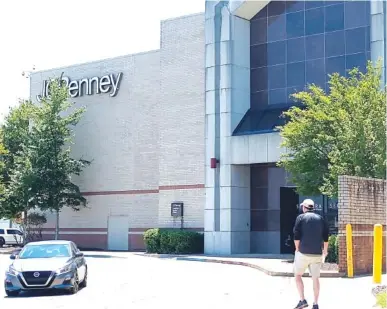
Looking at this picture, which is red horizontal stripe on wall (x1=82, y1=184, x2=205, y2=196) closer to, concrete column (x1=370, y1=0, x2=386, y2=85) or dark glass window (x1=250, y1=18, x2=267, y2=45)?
dark glass window (x1=250, y1=18, x2=267, y2=45)

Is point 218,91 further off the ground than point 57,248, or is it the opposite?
point 218,91

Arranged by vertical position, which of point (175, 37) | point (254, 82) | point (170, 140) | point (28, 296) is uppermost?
point (175, 37)

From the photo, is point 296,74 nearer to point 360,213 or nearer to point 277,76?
point 277,76

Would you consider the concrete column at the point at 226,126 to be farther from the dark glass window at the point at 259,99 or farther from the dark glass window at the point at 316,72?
the dark glass window at the point at 316,72

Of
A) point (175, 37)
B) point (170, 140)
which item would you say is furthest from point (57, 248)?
point (175, 37)

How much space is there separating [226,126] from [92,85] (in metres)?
11.4

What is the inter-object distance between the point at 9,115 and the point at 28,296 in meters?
34.2

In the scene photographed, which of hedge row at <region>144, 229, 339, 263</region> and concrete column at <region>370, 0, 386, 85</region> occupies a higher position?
concrete column at <region>370, 0, 386, 85</region>

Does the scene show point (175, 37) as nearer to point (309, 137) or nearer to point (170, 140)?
point (170, 140)

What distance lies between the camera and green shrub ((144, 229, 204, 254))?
32406 millimetres

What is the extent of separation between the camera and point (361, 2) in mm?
30219

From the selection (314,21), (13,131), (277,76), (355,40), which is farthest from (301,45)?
(13,131)

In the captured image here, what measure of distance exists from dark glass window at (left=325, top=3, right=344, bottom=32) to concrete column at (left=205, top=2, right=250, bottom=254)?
415 cm

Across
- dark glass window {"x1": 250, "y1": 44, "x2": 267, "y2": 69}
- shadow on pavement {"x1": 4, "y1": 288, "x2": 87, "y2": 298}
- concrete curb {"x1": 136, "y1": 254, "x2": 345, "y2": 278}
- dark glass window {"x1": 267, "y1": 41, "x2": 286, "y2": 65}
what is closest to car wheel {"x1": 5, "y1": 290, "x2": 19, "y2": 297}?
shadow on pavement {"x1": 4, "y1": 288, "x2": 87, "y2": 298}
